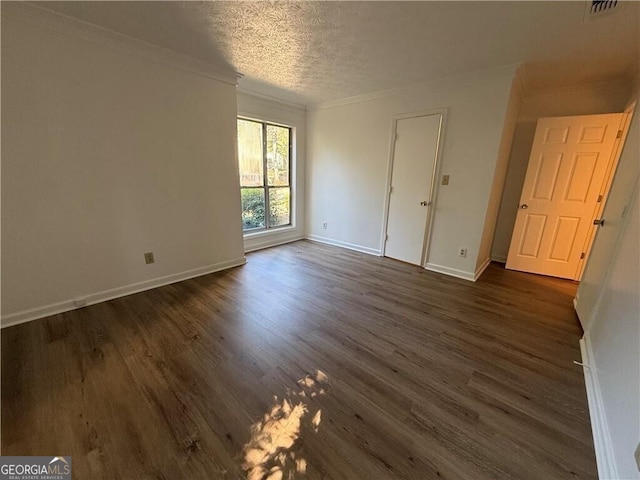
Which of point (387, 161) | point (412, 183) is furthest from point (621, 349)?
point (387, 161)

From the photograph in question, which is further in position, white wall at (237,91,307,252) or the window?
the window

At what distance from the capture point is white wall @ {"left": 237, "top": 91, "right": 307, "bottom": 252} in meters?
3.67

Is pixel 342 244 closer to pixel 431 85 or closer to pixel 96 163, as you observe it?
pixel 431 85

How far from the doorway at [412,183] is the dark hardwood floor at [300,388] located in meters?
1.19

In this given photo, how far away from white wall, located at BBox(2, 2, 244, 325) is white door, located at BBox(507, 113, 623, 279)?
4.00m

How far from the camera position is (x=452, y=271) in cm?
332

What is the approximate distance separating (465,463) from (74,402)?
206 centimetres

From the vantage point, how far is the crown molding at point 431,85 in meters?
2.60

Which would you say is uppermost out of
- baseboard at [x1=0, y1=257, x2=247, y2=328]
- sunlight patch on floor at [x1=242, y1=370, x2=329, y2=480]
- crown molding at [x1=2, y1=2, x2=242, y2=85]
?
crown molding at [x1=2, y1=2, x2=242, y2=85]

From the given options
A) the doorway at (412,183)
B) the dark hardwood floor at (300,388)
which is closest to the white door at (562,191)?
the dark hardwood floor at (300,388)

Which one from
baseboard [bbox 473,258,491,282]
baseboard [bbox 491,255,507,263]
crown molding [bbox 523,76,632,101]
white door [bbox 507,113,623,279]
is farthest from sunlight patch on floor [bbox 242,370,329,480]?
crown molding [bbox 523,76,632,101]

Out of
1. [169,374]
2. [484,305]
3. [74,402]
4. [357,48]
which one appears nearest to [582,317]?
[484,305]

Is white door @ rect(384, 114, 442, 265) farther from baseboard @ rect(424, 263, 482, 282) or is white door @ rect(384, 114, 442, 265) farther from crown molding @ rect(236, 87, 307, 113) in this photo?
crown molding @ rect(236, 87, 307, 113)

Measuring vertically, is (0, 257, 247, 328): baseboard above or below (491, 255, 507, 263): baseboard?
below
